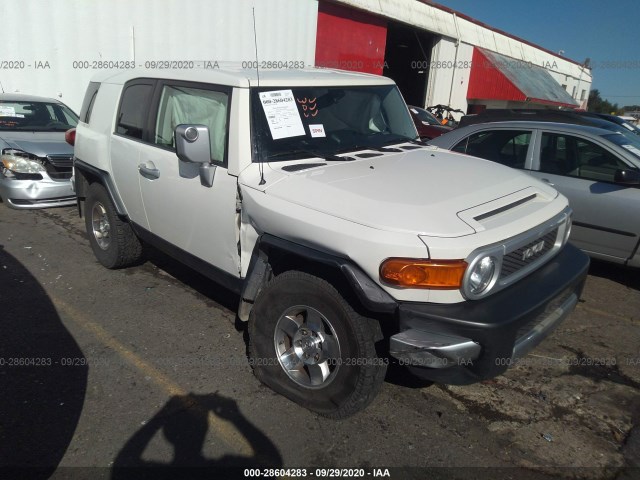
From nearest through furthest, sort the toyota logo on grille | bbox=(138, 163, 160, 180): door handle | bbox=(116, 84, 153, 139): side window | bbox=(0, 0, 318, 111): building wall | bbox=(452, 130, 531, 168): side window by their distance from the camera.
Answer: the toyota logo on grille < bbox=(138, 163, 160, 180): door handle < bbox=(116, 84, 153, 139): side window < bbox=(452, 130, 531, 168): side window < bbox=(0, 0, 318, 111): building wall

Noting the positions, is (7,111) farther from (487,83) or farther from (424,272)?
(487,83)

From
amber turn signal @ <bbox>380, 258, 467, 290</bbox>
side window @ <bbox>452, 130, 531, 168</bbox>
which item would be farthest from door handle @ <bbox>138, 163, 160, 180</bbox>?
side window @ <bbox>452, 130, 531, 168</bbox>

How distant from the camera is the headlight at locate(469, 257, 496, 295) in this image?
2.34m

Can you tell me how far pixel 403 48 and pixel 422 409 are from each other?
75.4 feet

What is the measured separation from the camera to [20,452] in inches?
98.2

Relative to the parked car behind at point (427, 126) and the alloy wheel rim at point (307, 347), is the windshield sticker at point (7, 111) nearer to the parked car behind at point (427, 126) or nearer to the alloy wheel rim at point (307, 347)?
the alloy wheel rim at point (307, 347)

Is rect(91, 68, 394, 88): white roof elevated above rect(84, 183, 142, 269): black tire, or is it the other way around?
rect(91, 68, 394, 88): white roof

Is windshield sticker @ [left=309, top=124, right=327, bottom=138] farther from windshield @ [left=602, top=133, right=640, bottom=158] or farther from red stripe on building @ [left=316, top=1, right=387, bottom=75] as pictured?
red stripe on building @ [left=316, top=1, right=387, bottom=75]

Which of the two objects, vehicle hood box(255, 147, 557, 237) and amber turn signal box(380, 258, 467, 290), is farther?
vehicle hood box(255, 147, 557, 237)

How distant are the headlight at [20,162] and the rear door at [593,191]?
632cm

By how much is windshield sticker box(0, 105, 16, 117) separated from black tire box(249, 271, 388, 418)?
261 inches

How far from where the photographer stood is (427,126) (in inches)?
491

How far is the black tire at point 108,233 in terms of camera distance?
4.58 m

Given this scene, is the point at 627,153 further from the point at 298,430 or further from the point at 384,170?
the point at 298,430
